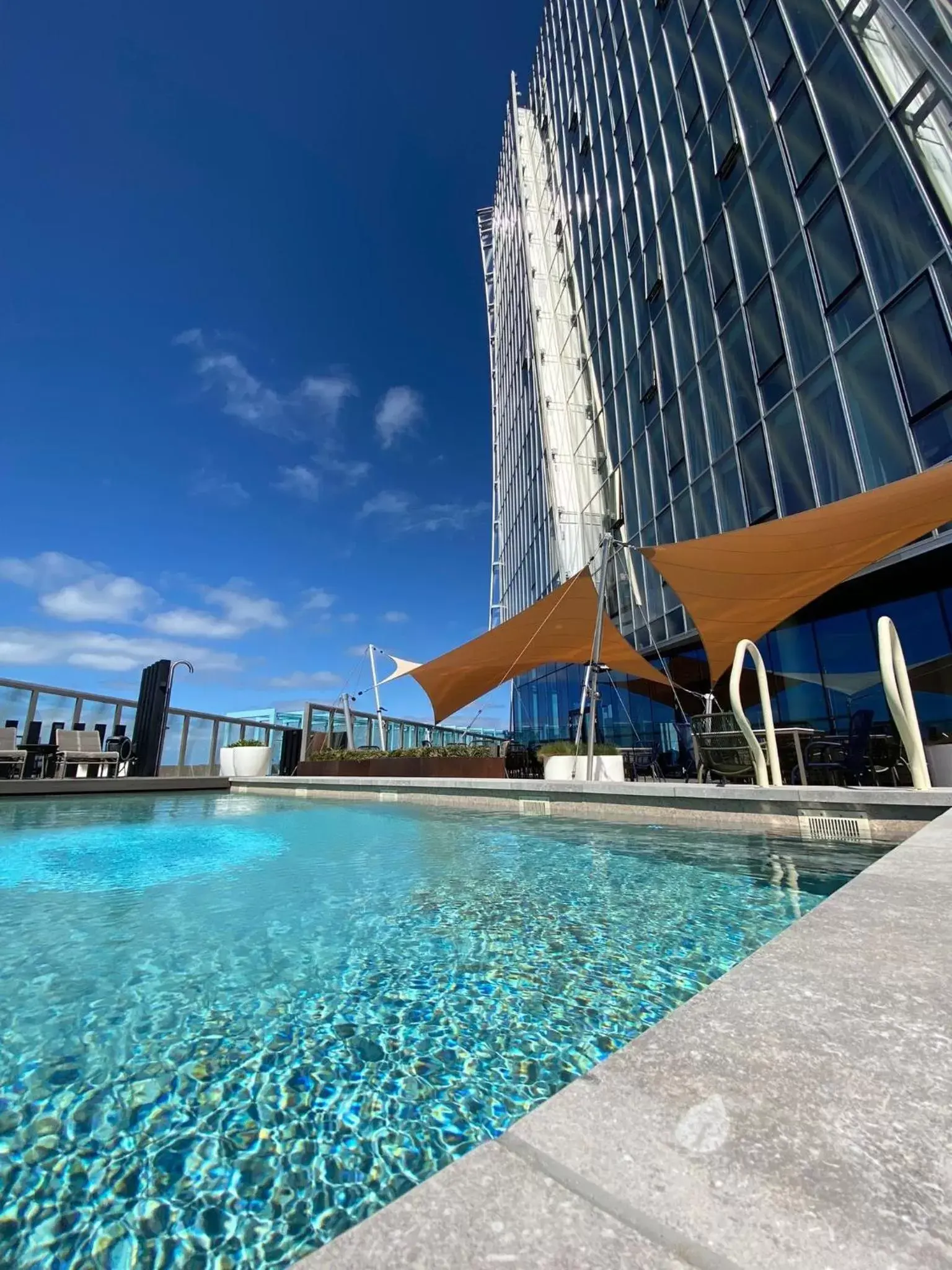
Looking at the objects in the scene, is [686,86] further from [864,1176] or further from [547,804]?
[864,1176]

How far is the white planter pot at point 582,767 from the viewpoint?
9133 millimetres

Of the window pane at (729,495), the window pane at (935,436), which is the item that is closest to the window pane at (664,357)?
the window pane at (729,495)

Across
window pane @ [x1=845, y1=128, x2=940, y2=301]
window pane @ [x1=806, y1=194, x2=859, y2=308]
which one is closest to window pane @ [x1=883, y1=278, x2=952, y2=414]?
window pane @ [x1=845, y1=128, x2=940, y2=301]

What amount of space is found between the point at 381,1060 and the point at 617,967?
999 mm

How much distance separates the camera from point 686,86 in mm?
12883

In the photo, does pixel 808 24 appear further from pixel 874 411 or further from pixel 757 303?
pixel 874 411

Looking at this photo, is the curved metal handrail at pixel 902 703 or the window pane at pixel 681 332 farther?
the window pane at pixel 681 332

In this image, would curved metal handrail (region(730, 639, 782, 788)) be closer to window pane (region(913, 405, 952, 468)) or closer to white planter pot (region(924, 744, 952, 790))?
white planter pot (region(924, 744, 952, 790))

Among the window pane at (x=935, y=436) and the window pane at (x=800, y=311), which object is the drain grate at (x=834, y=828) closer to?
the window pane at (x=935, y=436)

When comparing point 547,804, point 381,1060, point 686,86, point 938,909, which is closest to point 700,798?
point 547,804

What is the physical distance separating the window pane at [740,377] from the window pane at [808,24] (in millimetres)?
3928

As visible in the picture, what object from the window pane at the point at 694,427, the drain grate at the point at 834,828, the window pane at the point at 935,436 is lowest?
the drain grate at the point at 834,828

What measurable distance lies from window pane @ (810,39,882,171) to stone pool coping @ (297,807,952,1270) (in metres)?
11.9

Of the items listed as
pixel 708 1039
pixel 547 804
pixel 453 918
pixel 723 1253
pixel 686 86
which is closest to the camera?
pixel 723 1253
